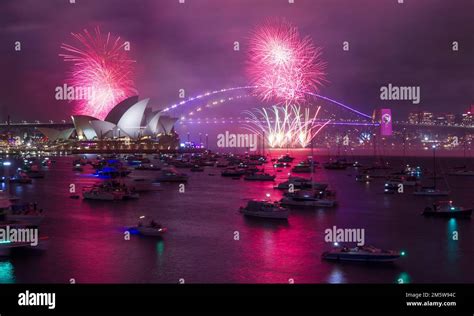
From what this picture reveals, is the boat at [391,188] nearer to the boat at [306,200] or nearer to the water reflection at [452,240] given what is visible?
the boat at [306,200]

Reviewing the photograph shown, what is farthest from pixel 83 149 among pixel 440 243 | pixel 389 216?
pixel 440 243

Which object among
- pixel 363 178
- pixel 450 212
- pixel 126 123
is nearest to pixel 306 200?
pixel 450 212

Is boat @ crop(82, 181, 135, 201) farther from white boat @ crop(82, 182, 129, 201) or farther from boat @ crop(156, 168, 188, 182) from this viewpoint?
boat @ crop(156, 168, 188, 182)

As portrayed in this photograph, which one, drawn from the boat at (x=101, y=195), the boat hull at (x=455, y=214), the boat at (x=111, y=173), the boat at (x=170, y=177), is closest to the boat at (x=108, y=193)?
the boat at (x=101, y=195)

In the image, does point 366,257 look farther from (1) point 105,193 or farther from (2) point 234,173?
(2) point 234,173

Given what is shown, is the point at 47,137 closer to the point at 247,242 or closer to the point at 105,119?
the point at 105,119
